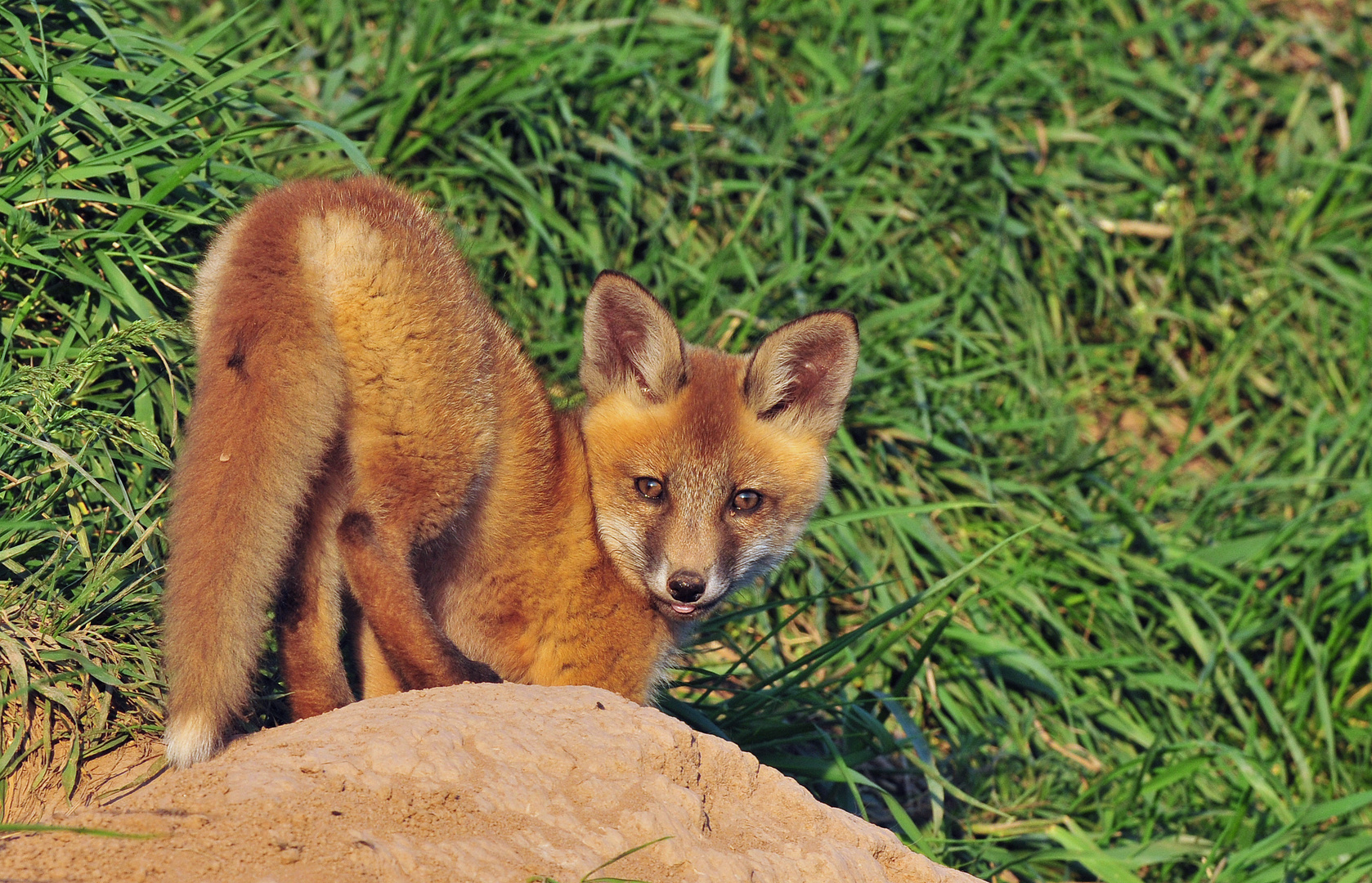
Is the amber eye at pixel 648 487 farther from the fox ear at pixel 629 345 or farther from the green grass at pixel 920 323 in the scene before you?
the green grass at pixel 920 323

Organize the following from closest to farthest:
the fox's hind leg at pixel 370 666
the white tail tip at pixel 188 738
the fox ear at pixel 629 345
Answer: the white tail tip at pixel 188 738 < the fox's hind leg at pixel 370 666 < the fox ear at pixel 629 345

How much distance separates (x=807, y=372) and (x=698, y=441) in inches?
18.3

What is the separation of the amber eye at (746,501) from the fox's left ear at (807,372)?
0.27m

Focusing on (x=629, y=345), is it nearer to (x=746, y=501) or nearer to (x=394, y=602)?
(x=746, y=501)

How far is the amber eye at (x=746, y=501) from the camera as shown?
3.48 m

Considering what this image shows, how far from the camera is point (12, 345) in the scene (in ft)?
10.3

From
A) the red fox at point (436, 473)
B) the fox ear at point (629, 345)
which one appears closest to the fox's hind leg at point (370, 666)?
the red fox at point (436, 473)

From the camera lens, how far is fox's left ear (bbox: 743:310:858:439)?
3.52 meters

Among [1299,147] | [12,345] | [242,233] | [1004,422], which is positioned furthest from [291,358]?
[1299,147]

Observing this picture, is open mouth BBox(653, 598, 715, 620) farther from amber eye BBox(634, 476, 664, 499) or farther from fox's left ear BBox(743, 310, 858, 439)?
fox's left ear BBox(743, 310, 858, 439)

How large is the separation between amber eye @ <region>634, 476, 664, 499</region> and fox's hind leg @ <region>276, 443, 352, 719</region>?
89 cm

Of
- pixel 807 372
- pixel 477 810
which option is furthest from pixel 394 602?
pixel 807 372

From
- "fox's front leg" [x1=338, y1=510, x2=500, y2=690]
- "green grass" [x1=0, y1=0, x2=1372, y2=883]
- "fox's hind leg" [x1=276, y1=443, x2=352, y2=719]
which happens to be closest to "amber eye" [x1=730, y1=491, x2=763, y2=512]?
"green grass" [x1=0, y1=0, x2=1372, y2=883]

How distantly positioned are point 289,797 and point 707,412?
1712 mm
